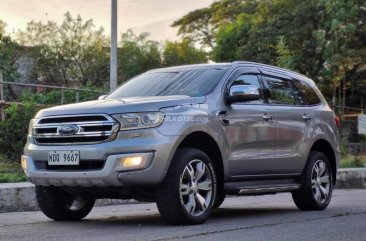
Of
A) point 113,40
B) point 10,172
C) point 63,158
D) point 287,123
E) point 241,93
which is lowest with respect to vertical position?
point 10,172

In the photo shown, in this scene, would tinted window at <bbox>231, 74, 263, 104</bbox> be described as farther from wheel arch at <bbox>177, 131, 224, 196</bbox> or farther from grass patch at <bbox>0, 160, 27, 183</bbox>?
grass patch at <bbox>0, 160, 27, 183</bbox>

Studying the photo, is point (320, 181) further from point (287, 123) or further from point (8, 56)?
point (8, 56)

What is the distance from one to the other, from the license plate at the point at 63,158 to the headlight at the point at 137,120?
0.54m

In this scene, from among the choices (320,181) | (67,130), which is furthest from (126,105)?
(320,181)

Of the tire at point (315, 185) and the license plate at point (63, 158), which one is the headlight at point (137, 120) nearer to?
the license plate at point (63, 158)

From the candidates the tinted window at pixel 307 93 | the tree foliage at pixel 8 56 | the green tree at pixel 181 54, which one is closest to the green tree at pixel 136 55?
the green tree at pixel 181 54

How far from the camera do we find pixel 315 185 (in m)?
8.98

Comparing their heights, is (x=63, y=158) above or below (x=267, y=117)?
below

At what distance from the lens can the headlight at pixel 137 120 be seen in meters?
6.59

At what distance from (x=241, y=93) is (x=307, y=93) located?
2179mm

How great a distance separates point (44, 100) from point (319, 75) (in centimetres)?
2401

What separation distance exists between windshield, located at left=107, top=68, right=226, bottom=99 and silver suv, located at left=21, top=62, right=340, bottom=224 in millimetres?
12

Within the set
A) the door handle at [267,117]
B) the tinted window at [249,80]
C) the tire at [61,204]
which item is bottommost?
the tire at [61,204]

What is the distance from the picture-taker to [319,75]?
3638cm
